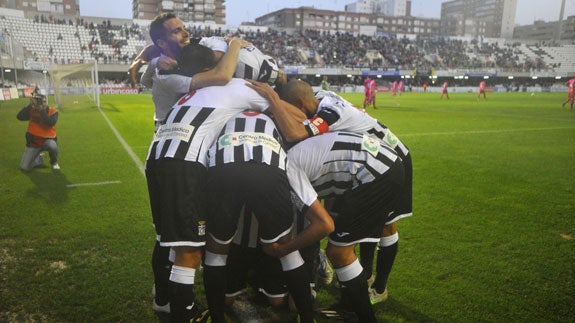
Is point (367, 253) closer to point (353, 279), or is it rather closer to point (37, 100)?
point (353, 279)

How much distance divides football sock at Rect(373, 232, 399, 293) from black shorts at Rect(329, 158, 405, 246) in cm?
62

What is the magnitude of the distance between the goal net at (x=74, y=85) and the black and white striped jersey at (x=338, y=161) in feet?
75.1

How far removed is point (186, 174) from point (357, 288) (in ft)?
4.70

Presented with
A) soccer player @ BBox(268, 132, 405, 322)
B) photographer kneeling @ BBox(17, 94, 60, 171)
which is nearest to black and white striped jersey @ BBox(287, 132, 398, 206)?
soccer player @ BBox(268, 132, 405, 322)

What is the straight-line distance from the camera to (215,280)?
2.88m

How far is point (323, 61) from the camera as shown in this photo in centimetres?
6138

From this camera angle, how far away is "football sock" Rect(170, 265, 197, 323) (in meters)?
2.72

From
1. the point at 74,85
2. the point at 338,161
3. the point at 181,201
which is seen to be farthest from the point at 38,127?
the point at 74,85

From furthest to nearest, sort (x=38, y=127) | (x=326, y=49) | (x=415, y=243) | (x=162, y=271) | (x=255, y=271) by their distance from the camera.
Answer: (x=326, y=49) < (x=38, y=127) < (x=415, y=243) < (x=255, y=271) < (x=162, y=271)

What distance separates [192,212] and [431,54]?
77122mm

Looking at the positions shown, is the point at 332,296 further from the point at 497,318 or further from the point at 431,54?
the point at 431,54

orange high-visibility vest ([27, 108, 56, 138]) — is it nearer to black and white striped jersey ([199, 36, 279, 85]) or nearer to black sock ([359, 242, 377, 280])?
black and white striped jersey ([199, 36, 279, 85])

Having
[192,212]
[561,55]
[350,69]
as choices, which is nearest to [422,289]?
[192,212]

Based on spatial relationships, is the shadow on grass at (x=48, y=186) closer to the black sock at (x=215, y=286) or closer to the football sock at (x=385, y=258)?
the black sock at (x=215, y=286)
